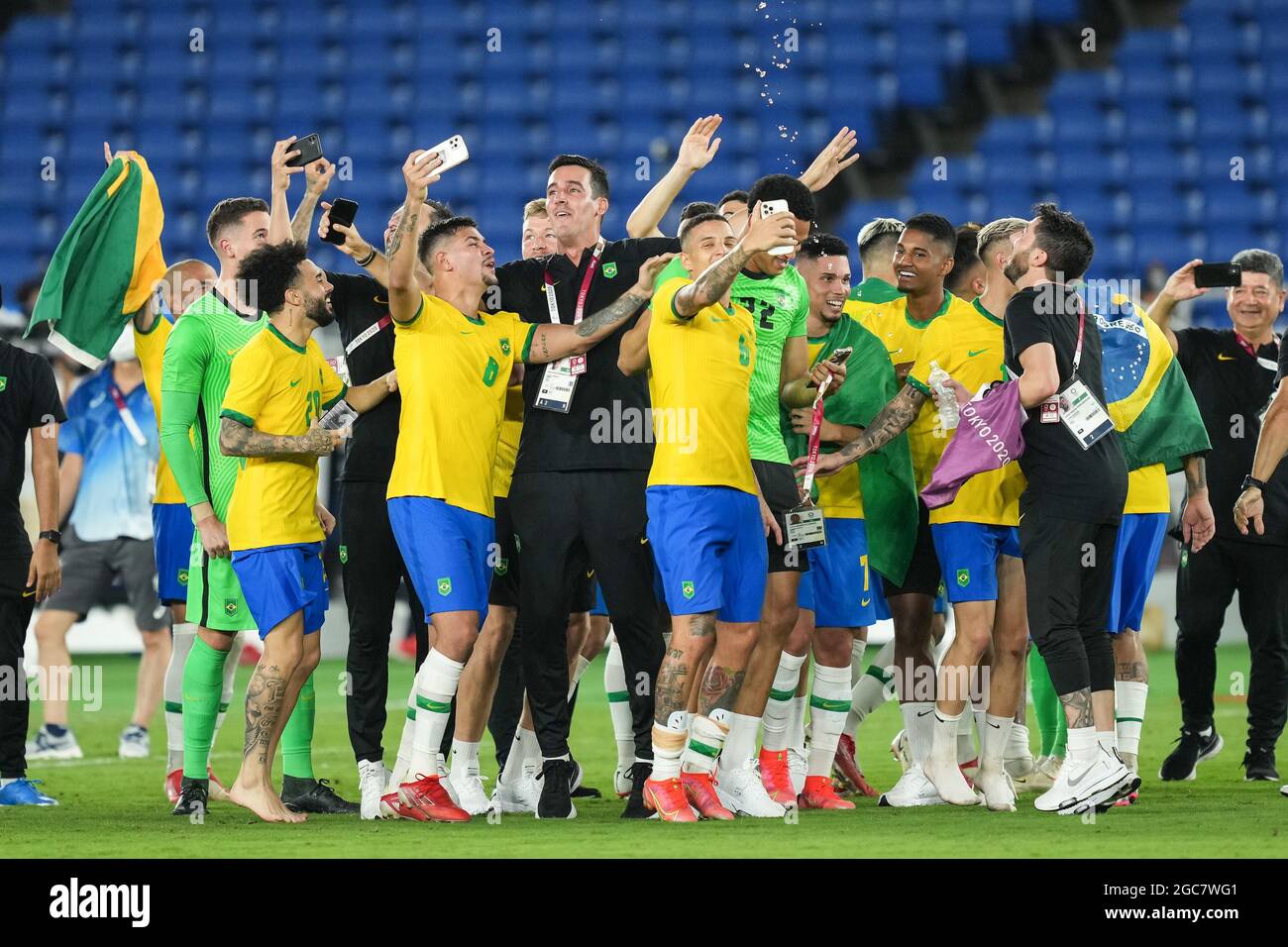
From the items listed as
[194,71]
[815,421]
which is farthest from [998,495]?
[194,71]

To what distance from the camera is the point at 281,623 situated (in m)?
5.94

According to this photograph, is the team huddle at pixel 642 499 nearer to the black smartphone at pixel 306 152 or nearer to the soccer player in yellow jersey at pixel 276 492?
the soccer player in yellow jersey at pixel 276 492

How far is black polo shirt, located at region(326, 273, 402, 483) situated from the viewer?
6469mm

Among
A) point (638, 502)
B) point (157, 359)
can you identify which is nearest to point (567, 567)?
point (638, 502)

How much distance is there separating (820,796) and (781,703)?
395 mm

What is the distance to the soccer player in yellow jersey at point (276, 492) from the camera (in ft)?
19.4

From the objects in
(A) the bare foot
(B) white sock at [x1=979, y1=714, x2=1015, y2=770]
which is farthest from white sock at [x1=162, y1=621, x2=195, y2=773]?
(B) white sock at [x1=979, y1=714, x2=1015, y2=770]

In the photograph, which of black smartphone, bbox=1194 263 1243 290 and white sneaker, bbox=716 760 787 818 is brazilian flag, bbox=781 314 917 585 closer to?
white sneaker, bbox=716 760 787 818

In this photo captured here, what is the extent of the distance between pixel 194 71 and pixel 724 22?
5.62m

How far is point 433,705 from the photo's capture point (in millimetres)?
5809

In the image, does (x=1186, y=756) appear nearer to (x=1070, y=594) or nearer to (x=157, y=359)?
(x=1070, y=594)

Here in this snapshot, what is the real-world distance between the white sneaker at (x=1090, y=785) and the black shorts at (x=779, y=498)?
1.18m

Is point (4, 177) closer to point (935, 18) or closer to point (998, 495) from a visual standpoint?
point (935, 18)
